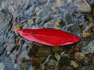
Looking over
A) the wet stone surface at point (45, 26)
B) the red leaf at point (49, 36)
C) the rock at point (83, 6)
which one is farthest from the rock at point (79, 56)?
the rock at point (83, 6)

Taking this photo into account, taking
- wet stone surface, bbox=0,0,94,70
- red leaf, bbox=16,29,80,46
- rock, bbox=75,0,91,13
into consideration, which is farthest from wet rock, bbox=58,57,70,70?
rock, bbox=75,0,91,13

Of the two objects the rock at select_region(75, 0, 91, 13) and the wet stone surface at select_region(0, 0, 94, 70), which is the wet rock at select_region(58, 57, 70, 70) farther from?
the rock at select_region(75, 0, 91, 13)

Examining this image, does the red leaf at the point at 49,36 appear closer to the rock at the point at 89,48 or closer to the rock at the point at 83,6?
the rock at the point at 89,48

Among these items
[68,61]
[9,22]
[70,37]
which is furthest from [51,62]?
[9,22]

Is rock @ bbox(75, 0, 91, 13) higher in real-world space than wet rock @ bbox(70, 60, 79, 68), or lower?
higher

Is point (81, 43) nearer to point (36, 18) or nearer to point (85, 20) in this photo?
point (85, 20)

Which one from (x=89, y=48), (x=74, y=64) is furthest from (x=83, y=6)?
(x=74, y=64)
